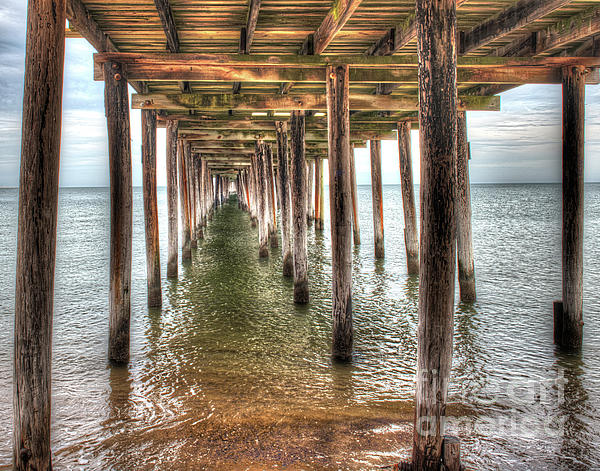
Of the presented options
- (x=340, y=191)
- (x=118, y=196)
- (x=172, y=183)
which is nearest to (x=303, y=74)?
(x=340, y=191)

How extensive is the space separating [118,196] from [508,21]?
12.4 feet

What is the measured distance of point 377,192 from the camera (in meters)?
10.6

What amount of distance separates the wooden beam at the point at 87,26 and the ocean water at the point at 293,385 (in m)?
2.98

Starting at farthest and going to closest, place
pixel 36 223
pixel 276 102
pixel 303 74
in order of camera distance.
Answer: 1. pixel 276 102
2. pixel 303 74
3. pixel 36 223

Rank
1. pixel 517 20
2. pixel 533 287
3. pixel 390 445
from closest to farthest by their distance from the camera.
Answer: pixel 390 445
pixel 517 20
pixel 533 287

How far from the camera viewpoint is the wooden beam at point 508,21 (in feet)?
12.7

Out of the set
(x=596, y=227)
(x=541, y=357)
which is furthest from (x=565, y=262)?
(x=596, y=227)

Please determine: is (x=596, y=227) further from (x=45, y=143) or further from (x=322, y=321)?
(x=45, y=143)

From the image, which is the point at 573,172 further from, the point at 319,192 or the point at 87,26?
the point at 319,192

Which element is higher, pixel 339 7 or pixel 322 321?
pixel 339 7

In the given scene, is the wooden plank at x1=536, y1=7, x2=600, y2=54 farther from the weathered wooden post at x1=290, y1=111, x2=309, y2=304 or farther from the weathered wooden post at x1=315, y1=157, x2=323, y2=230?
the weathered wooden post at x1=315, y1=157, x2=323, y2=230

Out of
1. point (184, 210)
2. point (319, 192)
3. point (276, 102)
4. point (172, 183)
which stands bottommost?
point (184, 210)

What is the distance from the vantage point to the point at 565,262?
477cm

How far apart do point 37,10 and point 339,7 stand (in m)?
2.22
